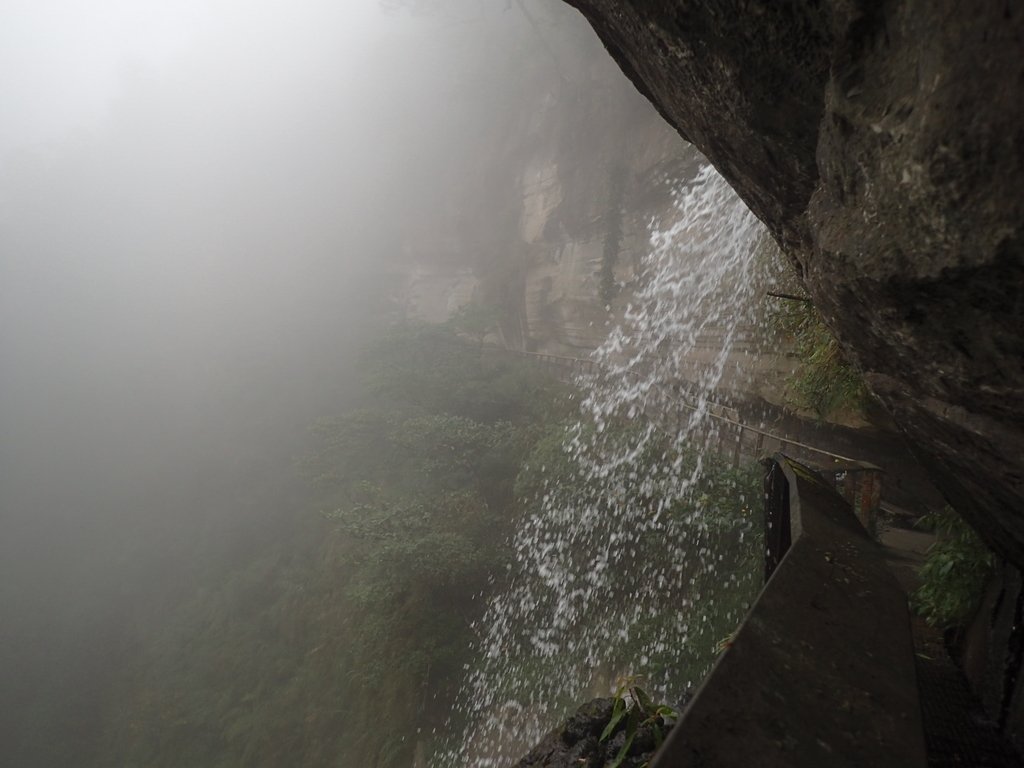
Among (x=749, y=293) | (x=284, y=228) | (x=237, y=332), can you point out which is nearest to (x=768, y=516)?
(x=749, y=293)

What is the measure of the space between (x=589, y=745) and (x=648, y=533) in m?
4.86

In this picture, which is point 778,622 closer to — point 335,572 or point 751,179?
point 751,179

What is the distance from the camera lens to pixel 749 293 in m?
6.95

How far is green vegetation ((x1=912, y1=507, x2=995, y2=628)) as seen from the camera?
3.11 meters

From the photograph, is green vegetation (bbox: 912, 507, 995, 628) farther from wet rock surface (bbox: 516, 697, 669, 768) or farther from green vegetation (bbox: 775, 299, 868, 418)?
wet rock surface (bbox: 516, 697, 669, 768)

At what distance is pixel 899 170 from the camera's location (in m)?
1.25

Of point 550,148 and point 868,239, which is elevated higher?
point 550,148

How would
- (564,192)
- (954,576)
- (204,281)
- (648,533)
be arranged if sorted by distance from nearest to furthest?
(954,576)
(648,533)
(564,192)
(204,281)

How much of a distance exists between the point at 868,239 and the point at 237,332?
3052cm

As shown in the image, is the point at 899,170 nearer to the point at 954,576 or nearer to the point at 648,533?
the point at 954,576

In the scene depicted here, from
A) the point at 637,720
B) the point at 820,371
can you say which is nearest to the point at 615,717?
the point at 637,720

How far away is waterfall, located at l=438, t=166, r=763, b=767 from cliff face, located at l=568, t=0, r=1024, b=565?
3.82 meters

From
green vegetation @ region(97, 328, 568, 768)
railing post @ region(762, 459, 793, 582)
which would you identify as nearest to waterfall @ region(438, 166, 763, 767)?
green vegetation @ region(97, 328, 568, 768)

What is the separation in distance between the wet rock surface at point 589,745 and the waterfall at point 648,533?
3197mm
